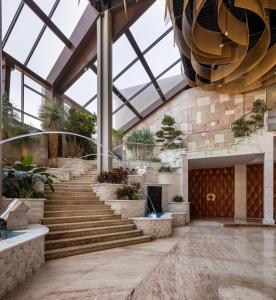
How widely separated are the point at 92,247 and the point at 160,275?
2041mm

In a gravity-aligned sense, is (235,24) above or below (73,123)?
above

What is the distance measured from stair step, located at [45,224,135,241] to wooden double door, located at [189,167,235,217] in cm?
821

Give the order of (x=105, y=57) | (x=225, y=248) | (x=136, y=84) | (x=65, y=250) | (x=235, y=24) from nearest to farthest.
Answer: (x=65, y=250)
(x=225, y=248)
(x=235, y=24)
(x=105, y=57)
(x=136, y=84)

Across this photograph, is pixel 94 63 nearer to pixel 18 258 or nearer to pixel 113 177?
pixel 113 177

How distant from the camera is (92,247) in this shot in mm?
5562

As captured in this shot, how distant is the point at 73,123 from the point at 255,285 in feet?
32.9

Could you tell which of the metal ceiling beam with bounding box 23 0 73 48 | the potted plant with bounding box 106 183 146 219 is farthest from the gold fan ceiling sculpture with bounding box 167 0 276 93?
the potted plant with bounding box 106 183 146 219

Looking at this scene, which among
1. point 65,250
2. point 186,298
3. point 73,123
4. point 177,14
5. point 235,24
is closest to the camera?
point 186,298

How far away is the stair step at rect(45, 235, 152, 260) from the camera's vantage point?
493cm

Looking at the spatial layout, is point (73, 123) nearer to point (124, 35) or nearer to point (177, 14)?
point (124, 35)

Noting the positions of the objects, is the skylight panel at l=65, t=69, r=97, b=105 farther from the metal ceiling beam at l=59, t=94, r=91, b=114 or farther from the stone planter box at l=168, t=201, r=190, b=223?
the stone planter box at l=168, t=201, r=190, b=223

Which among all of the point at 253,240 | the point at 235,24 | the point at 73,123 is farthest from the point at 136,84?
the point at 253,240

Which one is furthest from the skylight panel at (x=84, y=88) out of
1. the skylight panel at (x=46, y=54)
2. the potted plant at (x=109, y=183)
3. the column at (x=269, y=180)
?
the column at (x=269, y=180)

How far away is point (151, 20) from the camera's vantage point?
11211mm
